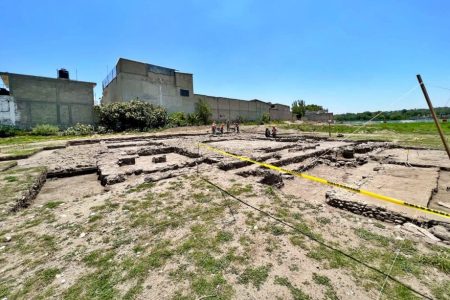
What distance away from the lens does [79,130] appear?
86.8 ft

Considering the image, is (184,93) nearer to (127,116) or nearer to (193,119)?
(193,119)

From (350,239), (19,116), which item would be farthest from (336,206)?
(19,116)

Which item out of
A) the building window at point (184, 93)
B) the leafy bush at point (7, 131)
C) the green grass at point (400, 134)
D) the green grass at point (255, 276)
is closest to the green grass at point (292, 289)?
the green grass at point (255, 276)

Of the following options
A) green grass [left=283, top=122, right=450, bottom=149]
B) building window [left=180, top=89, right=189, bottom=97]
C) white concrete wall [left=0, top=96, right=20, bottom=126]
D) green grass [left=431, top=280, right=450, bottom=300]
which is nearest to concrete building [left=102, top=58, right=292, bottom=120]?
building window [left=180, top=89, right=189, bottom=97]

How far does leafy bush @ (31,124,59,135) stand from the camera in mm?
23797

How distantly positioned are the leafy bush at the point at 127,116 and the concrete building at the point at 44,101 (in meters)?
1.88

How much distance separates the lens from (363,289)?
3002 mm

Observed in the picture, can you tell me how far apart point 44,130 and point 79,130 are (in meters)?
3.29

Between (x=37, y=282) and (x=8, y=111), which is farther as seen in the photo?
(x=8, y=111)

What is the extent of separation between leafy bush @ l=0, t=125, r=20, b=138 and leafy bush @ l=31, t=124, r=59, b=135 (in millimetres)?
1454

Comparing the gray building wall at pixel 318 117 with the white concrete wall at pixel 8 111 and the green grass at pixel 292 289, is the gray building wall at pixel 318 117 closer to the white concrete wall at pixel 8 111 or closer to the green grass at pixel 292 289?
the white concrete wall at pixel 8 111

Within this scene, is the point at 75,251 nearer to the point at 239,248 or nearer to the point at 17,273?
the point at 17,273

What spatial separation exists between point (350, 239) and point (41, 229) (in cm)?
624

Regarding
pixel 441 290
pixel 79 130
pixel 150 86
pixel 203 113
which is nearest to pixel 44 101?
pixel 79 130
